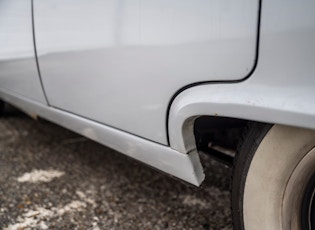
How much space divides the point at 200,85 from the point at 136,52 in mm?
338

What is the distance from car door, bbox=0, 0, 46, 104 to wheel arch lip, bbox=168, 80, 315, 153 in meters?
1.12

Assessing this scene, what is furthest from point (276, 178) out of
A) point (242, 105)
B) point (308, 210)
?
point (242, 105)

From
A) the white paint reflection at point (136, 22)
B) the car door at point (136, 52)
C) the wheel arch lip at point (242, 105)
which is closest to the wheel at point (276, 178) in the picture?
the wheel arch lip at point (242, 105)

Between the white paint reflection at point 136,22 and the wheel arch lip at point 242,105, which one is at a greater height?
the white paint reflection at point 136,22

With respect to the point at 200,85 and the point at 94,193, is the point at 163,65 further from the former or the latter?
the point at 94,193

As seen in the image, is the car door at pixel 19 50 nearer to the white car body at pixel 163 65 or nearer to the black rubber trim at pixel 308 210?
the white car body at pixel 163 65

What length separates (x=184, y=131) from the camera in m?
1.49

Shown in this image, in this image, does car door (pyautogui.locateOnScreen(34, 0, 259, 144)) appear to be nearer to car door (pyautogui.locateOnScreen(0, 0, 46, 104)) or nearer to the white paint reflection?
the white paint reflection

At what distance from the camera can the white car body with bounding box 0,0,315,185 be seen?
1118 millimetres

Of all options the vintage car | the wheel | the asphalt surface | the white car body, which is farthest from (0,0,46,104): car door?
the wheel

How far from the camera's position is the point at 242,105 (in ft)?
3.99

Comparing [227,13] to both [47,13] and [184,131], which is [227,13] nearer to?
[184,131]

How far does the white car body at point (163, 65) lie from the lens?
1.12 m

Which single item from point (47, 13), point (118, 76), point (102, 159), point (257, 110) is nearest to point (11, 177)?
point (102, 159)
